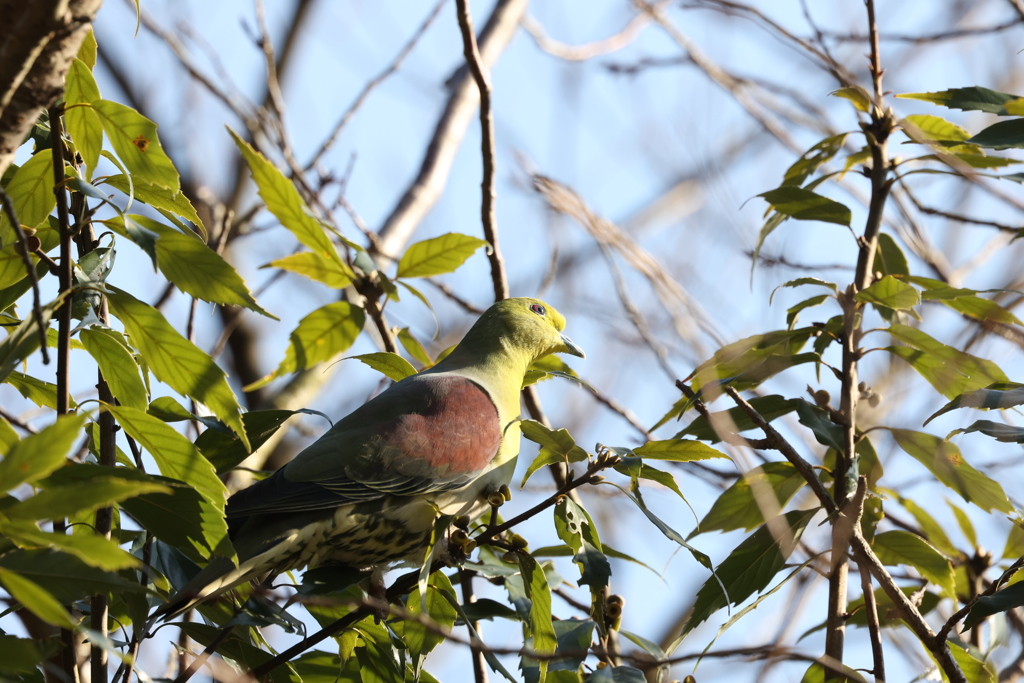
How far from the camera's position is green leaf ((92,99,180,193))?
1763 mm

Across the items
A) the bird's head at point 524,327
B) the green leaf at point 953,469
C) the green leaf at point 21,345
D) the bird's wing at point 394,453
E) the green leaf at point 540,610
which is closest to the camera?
the green leaf at point 21,345

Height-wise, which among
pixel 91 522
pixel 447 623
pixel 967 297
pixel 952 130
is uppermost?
pixel 952 130

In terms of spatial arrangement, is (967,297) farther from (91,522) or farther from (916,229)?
(91,522)

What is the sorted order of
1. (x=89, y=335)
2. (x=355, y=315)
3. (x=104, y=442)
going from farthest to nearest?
(x=355, y=315) < (x=104, y=442) < (x=89, y=335)

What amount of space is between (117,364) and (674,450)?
1.21 metres

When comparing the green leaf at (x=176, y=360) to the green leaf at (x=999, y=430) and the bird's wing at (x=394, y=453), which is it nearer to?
the bird's wing at (x=394, y=453)

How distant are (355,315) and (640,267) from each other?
98 cm

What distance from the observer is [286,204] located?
225cm

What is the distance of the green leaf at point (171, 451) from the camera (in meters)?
1.72

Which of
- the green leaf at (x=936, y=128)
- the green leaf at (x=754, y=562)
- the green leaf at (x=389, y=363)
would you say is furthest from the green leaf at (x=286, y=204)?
the green leaf at (x=936, y=128)

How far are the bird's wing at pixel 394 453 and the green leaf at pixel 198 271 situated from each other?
0.70 m

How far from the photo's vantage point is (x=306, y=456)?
97.5 inches

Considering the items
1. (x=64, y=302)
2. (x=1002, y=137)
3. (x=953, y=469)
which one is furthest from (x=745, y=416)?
(x=64, y=302)

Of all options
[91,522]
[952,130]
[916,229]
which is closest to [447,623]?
[91,522]
